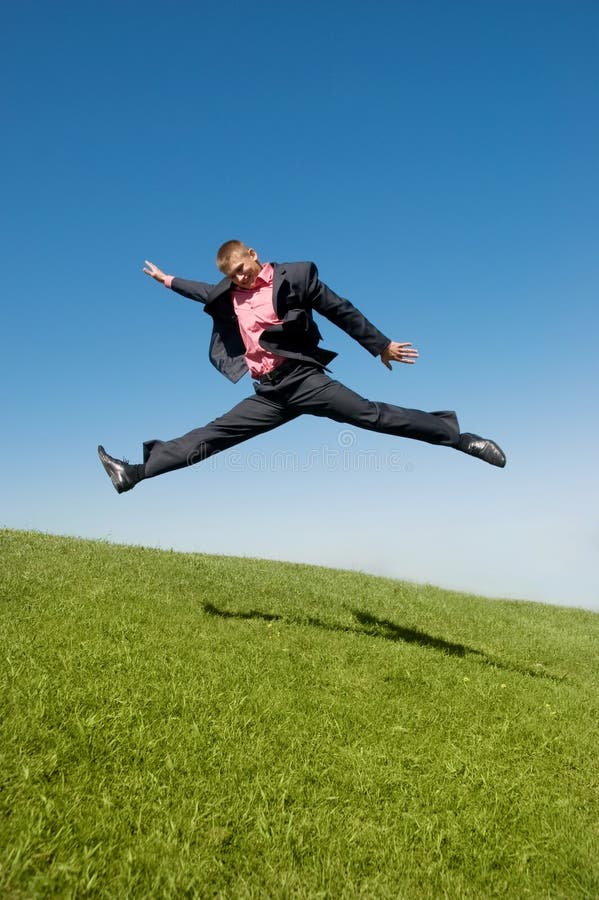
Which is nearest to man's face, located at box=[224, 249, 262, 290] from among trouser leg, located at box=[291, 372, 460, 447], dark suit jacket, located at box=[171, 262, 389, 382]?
dark suit jacket, located at box=[171, 262, 389, 382]

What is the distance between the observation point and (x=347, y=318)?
691 cm

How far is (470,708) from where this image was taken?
19.6ft

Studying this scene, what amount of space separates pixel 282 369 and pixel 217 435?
1.05m

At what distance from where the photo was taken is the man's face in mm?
6559

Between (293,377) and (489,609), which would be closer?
(293,377)

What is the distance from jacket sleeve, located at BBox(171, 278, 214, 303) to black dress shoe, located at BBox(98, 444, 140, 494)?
2.13 meters

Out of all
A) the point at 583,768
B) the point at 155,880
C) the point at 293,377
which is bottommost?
the point at 155,880

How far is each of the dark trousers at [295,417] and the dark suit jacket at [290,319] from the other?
12.2 inches

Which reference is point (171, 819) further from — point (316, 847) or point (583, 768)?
point (583, 768)

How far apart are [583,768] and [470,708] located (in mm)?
1069

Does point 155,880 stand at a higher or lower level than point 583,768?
lower

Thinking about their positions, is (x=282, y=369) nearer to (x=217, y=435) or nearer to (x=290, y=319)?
(x=290, y=319)

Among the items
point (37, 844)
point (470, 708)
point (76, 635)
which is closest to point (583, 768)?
point (470, 708)

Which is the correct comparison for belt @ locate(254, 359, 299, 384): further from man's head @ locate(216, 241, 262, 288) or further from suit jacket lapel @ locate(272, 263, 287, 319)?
man's head @ locate(216, 241, 262, 288)
